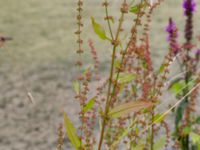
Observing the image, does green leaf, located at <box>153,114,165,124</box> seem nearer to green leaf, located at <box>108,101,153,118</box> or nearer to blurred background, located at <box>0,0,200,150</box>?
green leaf, located at <box>108,101,153,118</box>

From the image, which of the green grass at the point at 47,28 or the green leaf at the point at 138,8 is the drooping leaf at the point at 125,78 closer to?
the green leaf at the point at 138,8

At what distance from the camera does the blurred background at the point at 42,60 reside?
2.45 metres

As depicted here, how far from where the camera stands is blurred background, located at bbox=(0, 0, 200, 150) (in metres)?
2.45

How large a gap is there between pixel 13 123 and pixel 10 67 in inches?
22.6

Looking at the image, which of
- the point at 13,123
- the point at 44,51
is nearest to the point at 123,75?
the point at 13,123

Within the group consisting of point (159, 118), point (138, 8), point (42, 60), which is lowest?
point (42, 60)

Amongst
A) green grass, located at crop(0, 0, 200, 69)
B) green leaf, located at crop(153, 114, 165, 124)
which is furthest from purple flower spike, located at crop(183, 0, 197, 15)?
green grass, located at crop(0, 0, 200, 69)

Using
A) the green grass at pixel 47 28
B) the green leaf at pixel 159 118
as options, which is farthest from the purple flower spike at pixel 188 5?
the green grass at pixel 47 28

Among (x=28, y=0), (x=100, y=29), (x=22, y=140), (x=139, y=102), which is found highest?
(x=100, y=29)

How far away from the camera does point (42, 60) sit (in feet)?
10.0

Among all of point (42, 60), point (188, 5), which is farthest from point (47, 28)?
point (188, 5)

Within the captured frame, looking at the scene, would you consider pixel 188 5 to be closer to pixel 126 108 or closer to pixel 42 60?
pixel 126 108

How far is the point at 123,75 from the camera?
38.0 inches

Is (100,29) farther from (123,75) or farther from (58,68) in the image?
(58,68)
